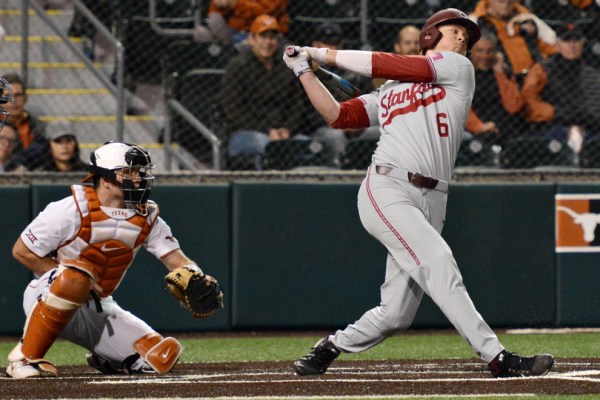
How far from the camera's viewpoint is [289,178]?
28.9 feet

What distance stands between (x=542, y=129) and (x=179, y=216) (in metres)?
2.91

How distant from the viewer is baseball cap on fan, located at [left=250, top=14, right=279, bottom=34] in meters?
9.34

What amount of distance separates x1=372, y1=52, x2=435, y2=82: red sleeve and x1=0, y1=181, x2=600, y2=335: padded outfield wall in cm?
324

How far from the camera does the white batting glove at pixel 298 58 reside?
5.53 meters

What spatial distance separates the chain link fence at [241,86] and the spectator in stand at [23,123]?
0.34m

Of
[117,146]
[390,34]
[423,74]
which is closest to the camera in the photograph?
[423,74]

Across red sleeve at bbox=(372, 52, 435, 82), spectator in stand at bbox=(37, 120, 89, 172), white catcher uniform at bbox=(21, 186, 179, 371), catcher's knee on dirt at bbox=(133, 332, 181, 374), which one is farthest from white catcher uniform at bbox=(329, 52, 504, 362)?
spectator in stand at bbox=(37, 120, 89, 172)

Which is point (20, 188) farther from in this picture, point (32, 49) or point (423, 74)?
point (423, 74)

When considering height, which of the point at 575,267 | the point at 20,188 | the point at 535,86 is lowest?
the point at 575,267

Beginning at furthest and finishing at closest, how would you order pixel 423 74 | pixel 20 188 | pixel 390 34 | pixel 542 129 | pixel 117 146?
pixel 390 34, pixel 542 129, pixel 20 188, pixel 117 146, pixel 423 74

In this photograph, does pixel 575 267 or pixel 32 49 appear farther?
pixel 32 49

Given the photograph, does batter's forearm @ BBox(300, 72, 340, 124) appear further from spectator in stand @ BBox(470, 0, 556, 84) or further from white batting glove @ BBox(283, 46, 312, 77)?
spectator in stand @ BBox(470, 0, 556, 84)

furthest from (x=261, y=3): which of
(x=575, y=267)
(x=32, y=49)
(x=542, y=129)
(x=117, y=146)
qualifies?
(x=117, y=146)

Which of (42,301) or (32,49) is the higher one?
(32,49)
